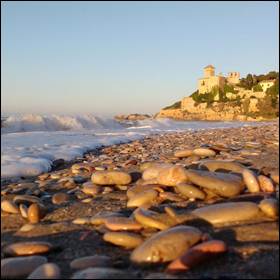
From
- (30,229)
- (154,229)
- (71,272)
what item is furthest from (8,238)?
(154,229)

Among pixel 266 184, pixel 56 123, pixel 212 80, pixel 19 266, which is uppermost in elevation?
pixel 212 80

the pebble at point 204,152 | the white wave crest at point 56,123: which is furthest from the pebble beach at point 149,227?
the white wave crest at point 56,123

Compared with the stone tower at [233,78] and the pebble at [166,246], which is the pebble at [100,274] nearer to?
the pebble at [166,246]

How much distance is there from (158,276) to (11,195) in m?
2.43

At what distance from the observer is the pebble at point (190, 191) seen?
3318 millimetres

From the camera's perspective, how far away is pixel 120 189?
13.7 ft

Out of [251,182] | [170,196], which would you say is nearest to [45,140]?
[170,196]

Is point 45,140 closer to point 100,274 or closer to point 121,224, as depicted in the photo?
point 121,224

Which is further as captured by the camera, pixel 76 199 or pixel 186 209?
pixel 76 199

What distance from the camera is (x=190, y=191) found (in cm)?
335

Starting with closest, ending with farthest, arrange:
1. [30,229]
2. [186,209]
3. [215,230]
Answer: [215,230] < [30,229] < [186,209]

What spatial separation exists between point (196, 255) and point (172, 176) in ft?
5.53

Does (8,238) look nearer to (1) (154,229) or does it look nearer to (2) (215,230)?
(1) (154,229)

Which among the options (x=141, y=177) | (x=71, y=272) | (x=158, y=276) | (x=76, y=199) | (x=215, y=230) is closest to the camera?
(x=158, y=276)
